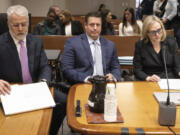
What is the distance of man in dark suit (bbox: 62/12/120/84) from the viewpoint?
237 cm

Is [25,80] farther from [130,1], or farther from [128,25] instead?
[130,1]

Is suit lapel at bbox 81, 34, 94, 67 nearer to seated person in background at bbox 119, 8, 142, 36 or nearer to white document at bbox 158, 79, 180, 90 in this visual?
white document at bbox 158, 79, 180, 90

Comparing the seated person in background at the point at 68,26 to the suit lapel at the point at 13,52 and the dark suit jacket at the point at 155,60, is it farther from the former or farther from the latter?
the suit lapel at the point at 13,52

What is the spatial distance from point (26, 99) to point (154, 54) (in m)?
1.40

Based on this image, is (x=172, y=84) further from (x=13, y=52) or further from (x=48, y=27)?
(x=48, y=27)

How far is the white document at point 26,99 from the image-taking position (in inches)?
54.7

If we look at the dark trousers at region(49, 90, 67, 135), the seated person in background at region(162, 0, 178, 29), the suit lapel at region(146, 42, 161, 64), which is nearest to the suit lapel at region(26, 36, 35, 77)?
the dark trousers at region(49, 90, 67, 135)

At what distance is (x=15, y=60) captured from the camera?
2.02 m

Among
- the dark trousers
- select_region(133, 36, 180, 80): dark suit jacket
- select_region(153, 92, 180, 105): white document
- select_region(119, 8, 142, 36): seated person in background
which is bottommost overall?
the dark trousers

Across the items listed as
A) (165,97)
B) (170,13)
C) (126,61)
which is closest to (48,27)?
(126,61)

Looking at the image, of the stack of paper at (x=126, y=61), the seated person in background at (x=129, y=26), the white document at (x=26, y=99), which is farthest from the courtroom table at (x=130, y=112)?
the seated person in background at (x=129, y=26)

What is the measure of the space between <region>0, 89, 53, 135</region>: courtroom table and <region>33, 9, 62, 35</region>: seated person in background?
132 inches

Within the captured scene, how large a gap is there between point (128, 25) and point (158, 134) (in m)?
3.94

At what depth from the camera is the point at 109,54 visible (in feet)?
7.95
